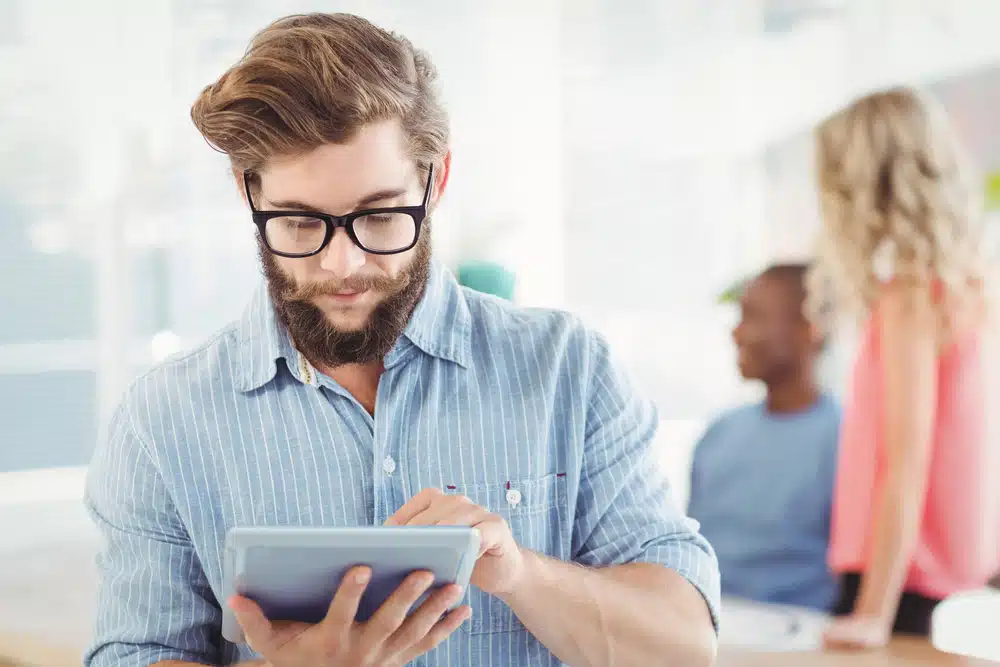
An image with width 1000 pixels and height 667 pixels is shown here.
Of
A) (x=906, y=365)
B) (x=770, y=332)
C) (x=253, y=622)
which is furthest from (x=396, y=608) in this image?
(x=770, y=332)

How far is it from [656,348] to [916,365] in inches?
69.0

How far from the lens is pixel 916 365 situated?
88.3 inches

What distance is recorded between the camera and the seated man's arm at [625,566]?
1.17 m

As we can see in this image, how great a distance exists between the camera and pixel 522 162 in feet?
12.0

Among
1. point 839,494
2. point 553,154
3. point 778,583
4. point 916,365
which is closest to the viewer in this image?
point 916,365

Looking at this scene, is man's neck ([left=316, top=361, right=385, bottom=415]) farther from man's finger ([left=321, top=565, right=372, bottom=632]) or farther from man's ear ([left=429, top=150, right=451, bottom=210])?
man's finger ([left=321, top=565, right=372, bottom=632])

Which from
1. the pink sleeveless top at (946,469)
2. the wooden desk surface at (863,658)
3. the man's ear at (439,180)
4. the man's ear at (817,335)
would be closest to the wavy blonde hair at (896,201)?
the pink sleeveless top at (946,469)

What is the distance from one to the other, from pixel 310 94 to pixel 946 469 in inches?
68.4

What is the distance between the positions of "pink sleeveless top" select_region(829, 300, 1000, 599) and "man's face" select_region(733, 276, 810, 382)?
0.57 metres

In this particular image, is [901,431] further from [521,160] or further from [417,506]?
[521,160]

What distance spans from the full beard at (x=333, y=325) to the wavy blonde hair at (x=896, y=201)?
1412 millimetres

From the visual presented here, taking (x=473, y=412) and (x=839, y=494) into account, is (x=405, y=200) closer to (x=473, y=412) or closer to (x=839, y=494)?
(x=473, y=412)

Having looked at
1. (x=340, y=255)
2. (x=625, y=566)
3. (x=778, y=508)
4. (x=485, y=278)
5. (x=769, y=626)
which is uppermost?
(x=340, y=255)

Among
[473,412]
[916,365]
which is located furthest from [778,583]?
[473,412]
